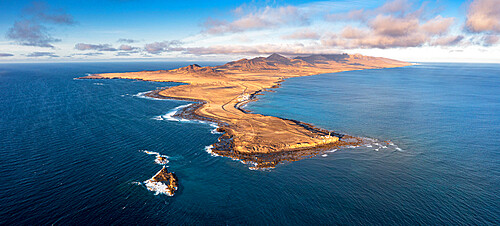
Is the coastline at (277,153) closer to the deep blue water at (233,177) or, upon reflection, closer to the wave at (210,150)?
the wave at (210,150)

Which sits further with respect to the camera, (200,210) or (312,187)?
(312,187)

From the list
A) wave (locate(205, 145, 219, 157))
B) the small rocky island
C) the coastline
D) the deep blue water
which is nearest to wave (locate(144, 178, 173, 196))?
the small rocky island

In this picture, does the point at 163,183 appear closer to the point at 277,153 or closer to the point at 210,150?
the point at 210,150

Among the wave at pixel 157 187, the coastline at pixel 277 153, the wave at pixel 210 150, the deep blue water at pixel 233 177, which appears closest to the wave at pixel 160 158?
the deep blue water at pixel 233 177

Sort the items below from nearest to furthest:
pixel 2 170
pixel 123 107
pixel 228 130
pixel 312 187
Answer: pixel 312 187 < pixel 2 170 < pixel 228 130 < pixel 123 107

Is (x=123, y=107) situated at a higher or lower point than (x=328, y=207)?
higher

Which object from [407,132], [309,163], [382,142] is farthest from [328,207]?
[407,132]

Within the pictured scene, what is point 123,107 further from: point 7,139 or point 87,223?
point 87,223

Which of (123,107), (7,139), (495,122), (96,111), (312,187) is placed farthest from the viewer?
(123,107)

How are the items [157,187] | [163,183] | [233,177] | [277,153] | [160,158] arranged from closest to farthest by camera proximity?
1. [157,187]
2. [163,183]
3. [233,177]
4. [160,158]
5. [277,153]

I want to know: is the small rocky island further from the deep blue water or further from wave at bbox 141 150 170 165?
wave at bbox 141 150 170 165

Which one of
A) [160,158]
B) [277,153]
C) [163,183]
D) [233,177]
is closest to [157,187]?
[163,183]
